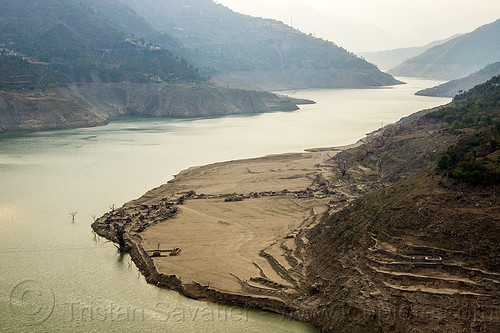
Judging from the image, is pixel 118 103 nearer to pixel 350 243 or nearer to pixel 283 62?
pixel 350 243

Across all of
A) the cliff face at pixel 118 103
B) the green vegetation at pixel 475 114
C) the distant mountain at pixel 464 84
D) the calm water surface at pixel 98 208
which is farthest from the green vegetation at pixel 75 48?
the green vegetation at pixel 475 114

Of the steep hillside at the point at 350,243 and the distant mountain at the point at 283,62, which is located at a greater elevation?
the distant mountain at the point at 283,62

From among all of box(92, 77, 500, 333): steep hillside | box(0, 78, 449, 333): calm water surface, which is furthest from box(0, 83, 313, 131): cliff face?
box(92, 77, 500, 333): steep hillside

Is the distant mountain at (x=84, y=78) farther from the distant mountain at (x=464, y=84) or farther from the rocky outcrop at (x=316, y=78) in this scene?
the rocky outcrop at (x=316, y=78)

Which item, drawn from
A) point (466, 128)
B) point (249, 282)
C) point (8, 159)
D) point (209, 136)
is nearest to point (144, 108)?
point (209, 136)

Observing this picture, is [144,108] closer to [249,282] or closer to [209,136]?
[209,136]

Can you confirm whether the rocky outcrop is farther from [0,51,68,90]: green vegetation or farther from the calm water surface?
the calm water surface
